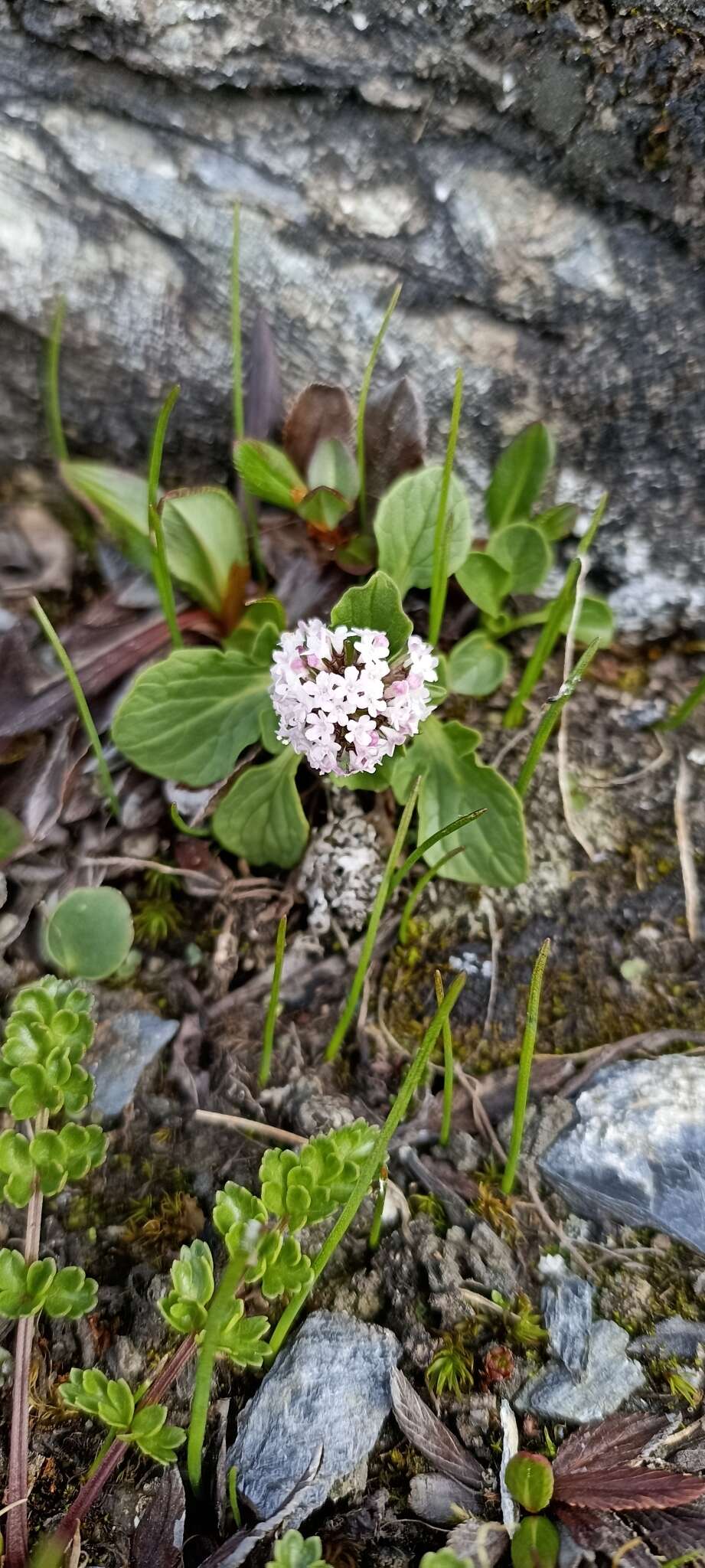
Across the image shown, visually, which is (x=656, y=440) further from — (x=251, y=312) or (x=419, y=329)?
(x=251, y=312)

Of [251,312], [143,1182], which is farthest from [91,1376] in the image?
[251,312]

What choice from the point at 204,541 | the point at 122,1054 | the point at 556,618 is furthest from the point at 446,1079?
the point at 204,541

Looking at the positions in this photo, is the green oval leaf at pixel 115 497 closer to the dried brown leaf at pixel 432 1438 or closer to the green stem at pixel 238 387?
the green stem at pixel 238 387

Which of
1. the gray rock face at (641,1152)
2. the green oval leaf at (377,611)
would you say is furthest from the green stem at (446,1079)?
the green oval leaf at (377,611)

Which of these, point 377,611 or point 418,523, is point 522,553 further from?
point 377,611

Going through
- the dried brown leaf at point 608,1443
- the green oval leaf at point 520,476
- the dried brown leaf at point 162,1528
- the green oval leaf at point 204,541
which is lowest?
the dried brown leaf at point 162,1528

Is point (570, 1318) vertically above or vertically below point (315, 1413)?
above
